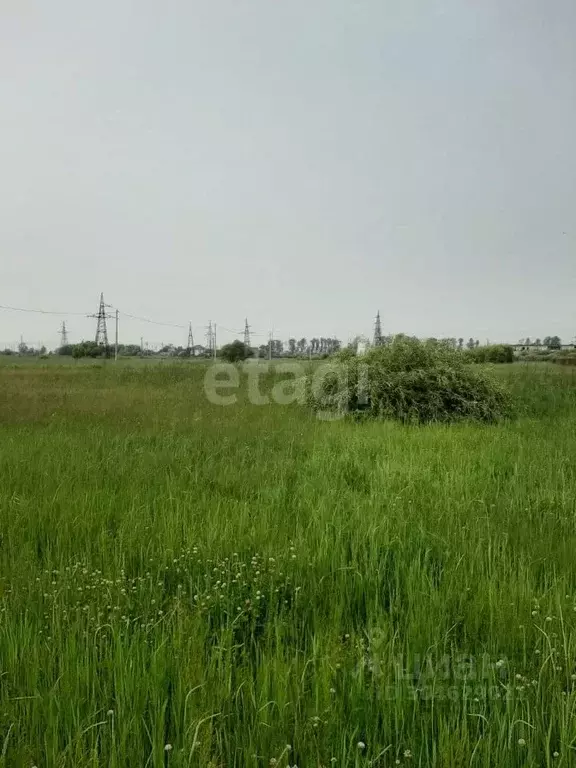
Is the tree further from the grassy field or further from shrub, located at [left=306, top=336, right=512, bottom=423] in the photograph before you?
the grassy field

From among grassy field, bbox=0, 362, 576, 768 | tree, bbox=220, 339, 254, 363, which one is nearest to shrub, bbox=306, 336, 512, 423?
grassy field, bbox=0, 362, 576, 768

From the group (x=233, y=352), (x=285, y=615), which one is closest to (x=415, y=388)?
(x=285, y=615)

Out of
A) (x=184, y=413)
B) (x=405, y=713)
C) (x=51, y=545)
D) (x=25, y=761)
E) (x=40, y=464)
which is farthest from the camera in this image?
(x=184, y=413)

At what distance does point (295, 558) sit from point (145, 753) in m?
1.46

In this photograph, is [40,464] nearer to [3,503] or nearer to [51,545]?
[3,503]

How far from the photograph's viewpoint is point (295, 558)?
2941 millimetres

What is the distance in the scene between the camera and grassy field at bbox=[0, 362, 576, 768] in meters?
1.63

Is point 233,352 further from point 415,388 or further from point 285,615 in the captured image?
point 285,615

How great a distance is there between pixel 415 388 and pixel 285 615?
8.92 meters

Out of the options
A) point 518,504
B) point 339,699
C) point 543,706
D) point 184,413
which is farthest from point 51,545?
point 184,413

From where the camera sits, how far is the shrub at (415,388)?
34.3ft

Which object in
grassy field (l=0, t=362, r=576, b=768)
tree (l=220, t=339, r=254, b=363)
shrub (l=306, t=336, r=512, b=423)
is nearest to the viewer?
grassy field (l=0, t=362, r=576, b=768)

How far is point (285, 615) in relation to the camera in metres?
2.47

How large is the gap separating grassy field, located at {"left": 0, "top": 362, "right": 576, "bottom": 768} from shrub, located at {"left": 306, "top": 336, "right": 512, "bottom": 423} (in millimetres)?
5228
